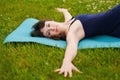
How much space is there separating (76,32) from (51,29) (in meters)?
0.49

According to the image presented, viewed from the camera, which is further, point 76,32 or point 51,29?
point 51,29

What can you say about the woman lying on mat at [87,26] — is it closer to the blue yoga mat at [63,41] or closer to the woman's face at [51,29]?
the woman's face at [51,29]

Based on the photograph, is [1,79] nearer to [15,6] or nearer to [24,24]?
[24,24]

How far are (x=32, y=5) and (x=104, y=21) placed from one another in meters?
3.62

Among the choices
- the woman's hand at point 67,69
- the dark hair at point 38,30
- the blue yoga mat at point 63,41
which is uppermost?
the dark hair at point 38,30

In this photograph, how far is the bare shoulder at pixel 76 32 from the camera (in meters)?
7.46

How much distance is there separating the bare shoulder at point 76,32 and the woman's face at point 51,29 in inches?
12.0

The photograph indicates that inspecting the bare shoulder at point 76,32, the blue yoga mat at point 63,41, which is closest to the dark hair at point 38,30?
the blue yoga mat at point 63,41

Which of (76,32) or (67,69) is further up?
(76,32)

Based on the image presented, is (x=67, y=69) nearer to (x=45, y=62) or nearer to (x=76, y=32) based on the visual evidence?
(x=45, y=62)

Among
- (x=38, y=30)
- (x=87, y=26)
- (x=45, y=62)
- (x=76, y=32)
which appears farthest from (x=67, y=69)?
(x=38, y=30)

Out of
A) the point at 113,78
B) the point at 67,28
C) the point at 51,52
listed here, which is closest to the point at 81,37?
the point at 67,28

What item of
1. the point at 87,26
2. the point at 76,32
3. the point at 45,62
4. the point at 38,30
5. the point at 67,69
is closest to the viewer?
the point at 67,69

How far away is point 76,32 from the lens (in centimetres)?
763
